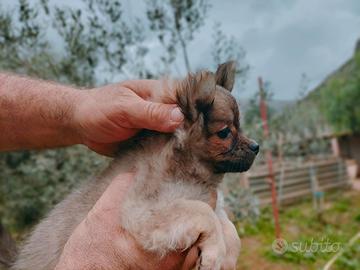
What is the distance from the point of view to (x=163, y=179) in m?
1.95

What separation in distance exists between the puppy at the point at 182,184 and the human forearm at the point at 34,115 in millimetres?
426

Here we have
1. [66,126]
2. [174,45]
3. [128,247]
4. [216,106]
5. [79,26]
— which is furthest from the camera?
[174,45]

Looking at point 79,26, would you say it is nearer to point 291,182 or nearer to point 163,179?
point 163,179

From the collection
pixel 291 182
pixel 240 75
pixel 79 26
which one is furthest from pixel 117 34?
pixel 291 182

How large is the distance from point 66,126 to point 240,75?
359 cm

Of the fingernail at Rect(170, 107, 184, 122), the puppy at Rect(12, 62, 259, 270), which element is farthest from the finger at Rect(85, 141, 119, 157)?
the fingernail at Rect(170, 107, 184, 122)

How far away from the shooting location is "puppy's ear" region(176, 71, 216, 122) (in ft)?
6.52

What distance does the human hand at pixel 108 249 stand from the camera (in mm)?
1851

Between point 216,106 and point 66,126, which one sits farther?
point 66,126

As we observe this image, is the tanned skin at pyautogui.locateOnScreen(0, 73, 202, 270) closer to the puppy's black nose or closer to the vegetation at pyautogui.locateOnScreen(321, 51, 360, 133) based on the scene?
the puppy's black nose

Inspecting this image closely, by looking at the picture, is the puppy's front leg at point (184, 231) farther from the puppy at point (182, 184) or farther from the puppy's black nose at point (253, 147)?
the puppy's black nose at point (253, 147)

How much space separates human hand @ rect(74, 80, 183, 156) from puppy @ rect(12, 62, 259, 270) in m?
0.08

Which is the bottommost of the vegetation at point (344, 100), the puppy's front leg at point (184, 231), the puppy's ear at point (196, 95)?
the vegetation at point (344, 100)

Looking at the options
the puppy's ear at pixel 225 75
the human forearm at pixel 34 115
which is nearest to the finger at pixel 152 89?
the puppy's ear at pixel 225 75
